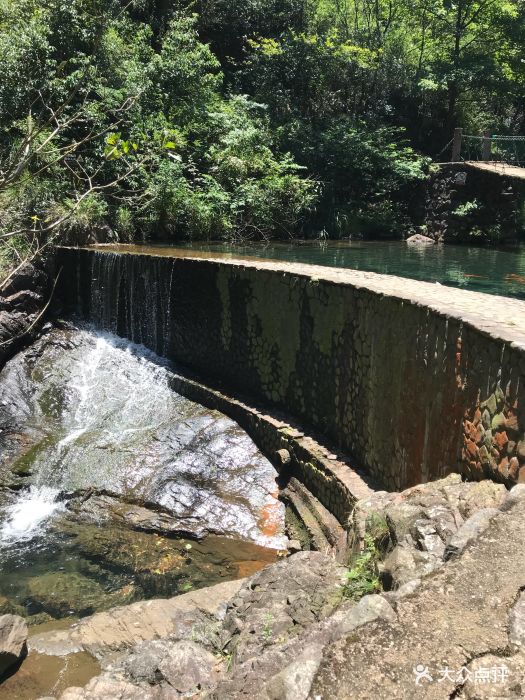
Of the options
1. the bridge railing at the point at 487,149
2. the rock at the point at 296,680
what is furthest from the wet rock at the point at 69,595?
the bridge railing at the point at 487,149

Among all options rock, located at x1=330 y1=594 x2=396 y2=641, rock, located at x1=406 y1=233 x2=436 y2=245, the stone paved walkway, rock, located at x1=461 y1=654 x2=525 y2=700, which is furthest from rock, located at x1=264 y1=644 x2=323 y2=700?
rock, located at x1=406 y1=233 x2=436 y2=245

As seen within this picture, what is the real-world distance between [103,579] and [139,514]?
1.04 meters

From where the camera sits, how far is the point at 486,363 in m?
3.95

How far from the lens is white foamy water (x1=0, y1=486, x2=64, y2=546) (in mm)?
6074

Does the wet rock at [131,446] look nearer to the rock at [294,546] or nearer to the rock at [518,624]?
the rock at [294,546]

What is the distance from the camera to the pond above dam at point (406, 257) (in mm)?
9711

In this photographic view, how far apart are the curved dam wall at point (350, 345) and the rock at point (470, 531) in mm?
544

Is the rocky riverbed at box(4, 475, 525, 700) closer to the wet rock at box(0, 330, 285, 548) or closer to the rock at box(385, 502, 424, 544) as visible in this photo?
the rock at box(385, 502, 424, 544)

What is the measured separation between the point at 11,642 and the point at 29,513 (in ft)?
8.14

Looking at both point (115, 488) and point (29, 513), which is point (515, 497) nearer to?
point (115, 488)

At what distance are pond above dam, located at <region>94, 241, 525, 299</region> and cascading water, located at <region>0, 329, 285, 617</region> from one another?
2829 mm

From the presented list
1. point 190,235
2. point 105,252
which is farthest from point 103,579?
point 190,235

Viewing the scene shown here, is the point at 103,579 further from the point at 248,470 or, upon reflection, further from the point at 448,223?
the point at 448,223

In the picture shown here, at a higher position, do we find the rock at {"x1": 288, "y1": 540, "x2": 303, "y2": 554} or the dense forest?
the dense forest
